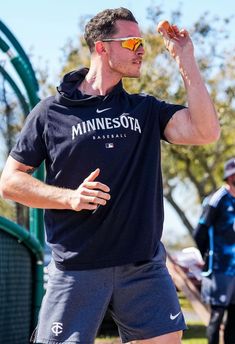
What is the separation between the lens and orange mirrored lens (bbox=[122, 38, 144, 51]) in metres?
4.25

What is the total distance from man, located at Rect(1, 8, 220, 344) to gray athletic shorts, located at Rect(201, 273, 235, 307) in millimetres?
3425

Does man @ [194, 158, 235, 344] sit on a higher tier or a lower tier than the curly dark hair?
lower

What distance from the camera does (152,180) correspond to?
13.5 feet

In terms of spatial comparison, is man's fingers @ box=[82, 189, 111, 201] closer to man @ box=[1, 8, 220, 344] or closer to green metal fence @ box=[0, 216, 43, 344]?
man @ box=[1, 8, 220, 344]

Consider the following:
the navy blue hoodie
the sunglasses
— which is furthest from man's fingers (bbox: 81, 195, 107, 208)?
the sunglasses

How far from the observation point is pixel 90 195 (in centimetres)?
374

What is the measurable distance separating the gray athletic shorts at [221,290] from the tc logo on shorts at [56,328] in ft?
12.2

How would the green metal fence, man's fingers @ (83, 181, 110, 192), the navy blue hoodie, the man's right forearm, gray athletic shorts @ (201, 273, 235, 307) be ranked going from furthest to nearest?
gray athletic shorts @ (201, 273, 235, 307)
the green metal fence
the navy blue hoodie
the man's right forearm
man's fingers @ (83, 181, 110, 192)

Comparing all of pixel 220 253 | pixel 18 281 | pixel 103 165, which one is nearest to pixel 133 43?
pixel 103 165

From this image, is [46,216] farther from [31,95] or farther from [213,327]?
[213,327]

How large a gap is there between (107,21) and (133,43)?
216 mm

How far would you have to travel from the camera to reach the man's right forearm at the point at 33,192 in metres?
3.93

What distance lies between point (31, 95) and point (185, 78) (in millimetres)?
3348

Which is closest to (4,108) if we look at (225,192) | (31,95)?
(31,95)
